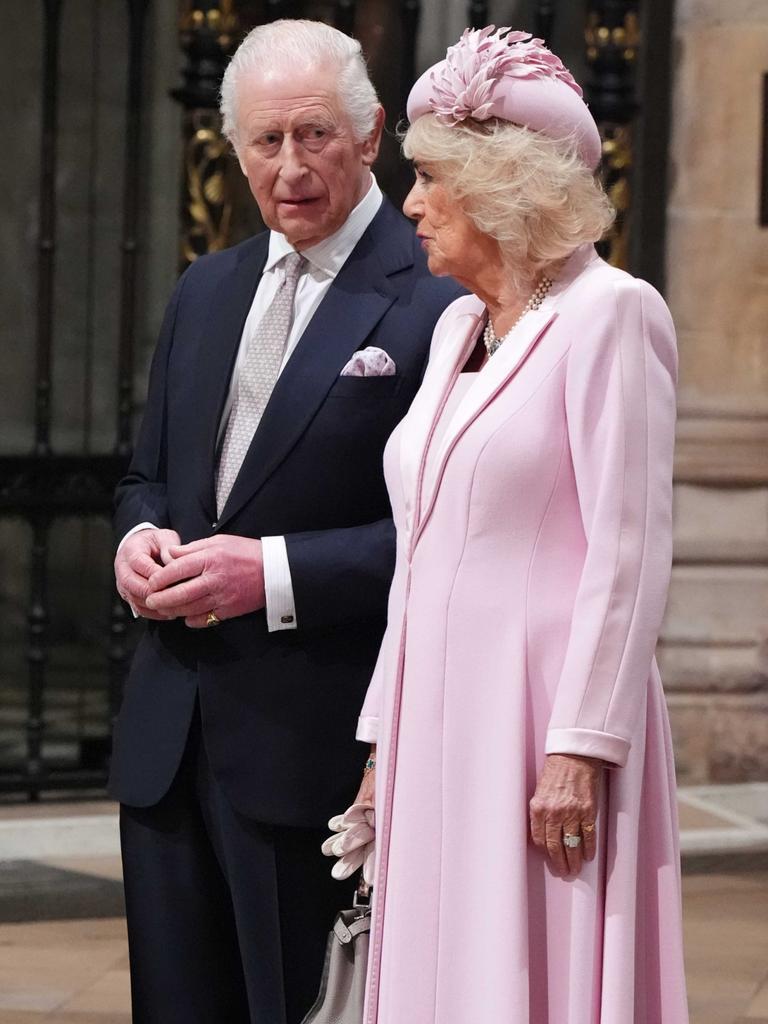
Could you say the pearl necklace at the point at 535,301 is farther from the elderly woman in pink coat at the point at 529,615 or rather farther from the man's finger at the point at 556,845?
the man's finger at the point at 556,845

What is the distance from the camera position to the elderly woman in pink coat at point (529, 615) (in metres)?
2.26

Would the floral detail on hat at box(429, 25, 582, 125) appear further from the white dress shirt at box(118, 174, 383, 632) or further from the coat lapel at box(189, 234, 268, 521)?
the coat lapel at box(189, 234, 268, 521)

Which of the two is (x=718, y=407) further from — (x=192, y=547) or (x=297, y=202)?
(x=192, y=547)

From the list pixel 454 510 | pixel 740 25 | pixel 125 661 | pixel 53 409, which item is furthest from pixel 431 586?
pixel 53 409

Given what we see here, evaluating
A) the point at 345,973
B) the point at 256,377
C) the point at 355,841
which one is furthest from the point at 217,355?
the point at 345,973

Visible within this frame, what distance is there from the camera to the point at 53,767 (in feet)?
19.5

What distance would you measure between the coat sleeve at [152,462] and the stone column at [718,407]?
320 centimetres

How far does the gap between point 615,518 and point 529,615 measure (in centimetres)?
17

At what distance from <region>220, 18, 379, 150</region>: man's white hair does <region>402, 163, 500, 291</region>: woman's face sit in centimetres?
36

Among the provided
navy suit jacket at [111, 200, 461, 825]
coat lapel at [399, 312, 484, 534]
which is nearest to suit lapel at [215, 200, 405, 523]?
navy suit jacket at [111, 200, 461, 825]

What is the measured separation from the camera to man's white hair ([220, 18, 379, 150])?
9.11ft

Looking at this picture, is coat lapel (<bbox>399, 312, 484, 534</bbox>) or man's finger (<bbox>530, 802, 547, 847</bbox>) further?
coat lapel (<bbox>399, 312, 484, 534</bbox>)

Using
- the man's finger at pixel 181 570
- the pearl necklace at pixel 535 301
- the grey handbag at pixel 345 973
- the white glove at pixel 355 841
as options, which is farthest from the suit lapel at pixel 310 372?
the grey handbag at pixel 345 973

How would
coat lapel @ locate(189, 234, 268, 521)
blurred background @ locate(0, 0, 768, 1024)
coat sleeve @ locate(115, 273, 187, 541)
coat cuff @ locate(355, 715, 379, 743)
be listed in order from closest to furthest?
coat cuff @ locate(355, 715, 379, 743) < coat lapel @ locate(189, 234, 268, 521) < coat sleeve @ locate(115, 273, 187, 541) < blurred background @ locate(0, 0, 768, 1024)
